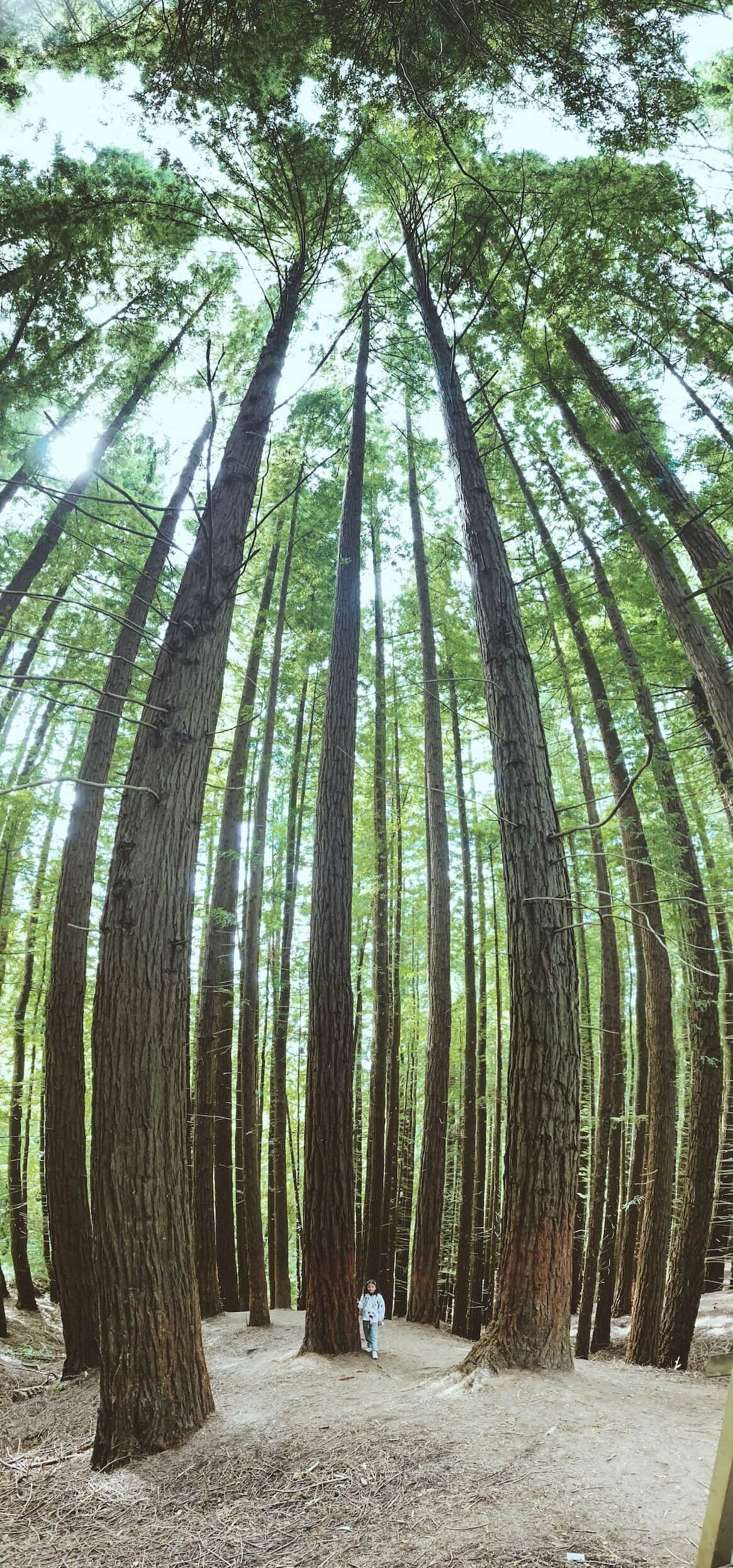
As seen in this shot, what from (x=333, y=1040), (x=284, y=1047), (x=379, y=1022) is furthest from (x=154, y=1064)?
(x=379, y=1022)

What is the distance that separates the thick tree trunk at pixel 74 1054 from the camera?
6605 millimetres

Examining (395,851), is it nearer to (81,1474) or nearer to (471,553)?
(471,553)

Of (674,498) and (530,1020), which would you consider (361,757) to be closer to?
(674,498)

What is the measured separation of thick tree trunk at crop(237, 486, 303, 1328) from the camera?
28.2 feet

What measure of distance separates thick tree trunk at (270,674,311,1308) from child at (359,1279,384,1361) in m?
3.69

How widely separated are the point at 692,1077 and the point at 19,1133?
11.3 m

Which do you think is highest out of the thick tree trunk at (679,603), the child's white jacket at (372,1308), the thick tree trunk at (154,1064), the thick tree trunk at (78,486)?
the thick tree trunk at (78,486)

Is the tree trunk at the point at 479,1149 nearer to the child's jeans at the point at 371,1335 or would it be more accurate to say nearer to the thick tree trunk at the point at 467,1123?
the thick tree trunk at the point at 467,1123

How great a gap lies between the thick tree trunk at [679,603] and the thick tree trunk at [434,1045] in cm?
304

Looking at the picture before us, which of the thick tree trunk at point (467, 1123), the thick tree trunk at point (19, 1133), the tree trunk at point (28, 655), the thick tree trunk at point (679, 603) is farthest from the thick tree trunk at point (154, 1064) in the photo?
→ the thick tree trunk at point (19, 1133)

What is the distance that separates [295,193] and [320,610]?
5.97 m

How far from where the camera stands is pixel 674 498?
6.45 metres

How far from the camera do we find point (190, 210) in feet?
16.8

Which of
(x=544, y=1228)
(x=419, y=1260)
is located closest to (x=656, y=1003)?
(x=544, y=1228)
